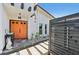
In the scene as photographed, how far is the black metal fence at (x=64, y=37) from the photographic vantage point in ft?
6.03

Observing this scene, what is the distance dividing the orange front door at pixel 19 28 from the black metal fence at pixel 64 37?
361mm

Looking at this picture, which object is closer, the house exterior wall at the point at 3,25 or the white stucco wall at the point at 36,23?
the house exterior wall at the point at 3,25

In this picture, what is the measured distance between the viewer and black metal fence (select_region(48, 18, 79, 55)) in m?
1.84

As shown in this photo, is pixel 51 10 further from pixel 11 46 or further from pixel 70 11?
pixel 11 46

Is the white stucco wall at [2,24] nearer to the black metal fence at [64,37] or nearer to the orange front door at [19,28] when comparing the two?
the orange front door at [19,28]

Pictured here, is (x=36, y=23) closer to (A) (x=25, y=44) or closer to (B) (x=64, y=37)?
(A) (x=25, y=44)

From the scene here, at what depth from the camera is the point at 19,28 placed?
2131 millimetres

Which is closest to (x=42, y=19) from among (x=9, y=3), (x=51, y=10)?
(x=51, y=10)

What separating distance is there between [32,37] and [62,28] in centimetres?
45

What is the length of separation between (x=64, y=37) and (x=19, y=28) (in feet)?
2.10

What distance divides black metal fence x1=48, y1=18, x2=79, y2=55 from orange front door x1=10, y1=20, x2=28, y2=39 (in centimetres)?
36

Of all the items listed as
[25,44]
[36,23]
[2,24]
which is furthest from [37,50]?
[2,24]

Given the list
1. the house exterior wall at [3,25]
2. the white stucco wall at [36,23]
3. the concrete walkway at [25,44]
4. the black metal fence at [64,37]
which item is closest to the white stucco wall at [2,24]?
the house exterior wall at [3,25]

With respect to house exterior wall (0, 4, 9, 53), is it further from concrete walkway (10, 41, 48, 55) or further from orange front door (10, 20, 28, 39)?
concrete walkway (10, 41, 48, 55)
